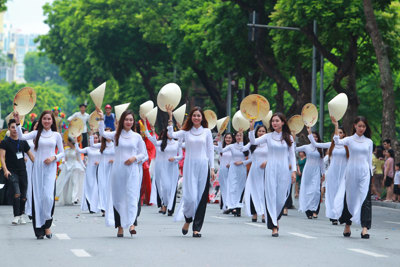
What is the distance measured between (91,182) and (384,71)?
381 inches

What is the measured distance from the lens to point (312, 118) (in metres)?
15.9

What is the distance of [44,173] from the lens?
43.1 ft

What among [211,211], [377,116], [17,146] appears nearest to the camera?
[17,146]

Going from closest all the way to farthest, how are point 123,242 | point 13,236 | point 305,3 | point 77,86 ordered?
1. point 123,242
2. point 13,236
3. point 305,3
4. point 77,86

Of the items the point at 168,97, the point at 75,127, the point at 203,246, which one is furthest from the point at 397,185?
the point at 203,246

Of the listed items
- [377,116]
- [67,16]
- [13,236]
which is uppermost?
[67,16]

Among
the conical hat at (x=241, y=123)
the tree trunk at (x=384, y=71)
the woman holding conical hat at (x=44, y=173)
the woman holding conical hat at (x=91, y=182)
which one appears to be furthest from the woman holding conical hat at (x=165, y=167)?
the tree trunk at (x=384, y=71)

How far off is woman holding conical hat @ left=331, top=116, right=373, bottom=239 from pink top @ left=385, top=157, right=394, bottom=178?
12754mm

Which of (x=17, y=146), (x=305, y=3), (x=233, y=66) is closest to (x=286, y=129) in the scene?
(x=17, y=146)

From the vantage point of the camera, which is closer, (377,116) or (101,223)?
(101,223)

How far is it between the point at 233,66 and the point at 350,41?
26.8ft

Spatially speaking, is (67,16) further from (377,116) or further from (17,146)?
(17,146)

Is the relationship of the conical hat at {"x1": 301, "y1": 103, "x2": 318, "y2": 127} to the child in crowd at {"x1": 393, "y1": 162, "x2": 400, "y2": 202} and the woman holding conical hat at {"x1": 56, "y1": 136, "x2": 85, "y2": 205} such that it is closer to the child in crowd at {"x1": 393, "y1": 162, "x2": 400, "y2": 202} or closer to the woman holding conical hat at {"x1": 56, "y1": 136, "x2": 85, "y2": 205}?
the woman holding conical hat at {"x1": 56, "y1": 136, "x2": 85, "y2": 205}

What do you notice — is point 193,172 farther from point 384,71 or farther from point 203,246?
point 384,71
